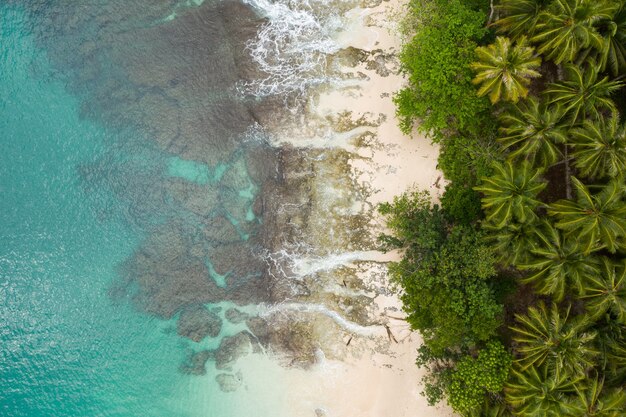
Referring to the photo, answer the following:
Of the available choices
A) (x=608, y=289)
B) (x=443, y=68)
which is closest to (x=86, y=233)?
(x=443, y=68)

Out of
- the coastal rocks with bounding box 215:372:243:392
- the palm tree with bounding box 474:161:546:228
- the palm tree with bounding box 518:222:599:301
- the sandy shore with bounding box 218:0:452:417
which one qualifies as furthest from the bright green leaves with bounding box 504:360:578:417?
the coastal rocks with bounding box 215:372:243:392

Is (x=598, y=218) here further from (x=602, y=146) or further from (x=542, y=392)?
(x=542, y=392)

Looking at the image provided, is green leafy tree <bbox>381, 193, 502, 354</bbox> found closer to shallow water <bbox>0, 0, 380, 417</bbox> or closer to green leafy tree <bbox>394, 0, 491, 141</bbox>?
green leafy tree <bbox>394, 0, 491, 141</bbox>

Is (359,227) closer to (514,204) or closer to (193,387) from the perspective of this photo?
(514,204)

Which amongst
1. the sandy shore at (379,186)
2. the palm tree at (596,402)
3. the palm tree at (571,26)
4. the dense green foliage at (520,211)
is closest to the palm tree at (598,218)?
the dense green foliage at (520,211)

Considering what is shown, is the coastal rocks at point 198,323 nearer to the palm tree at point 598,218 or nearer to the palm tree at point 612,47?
the palm tree at point 598,218
